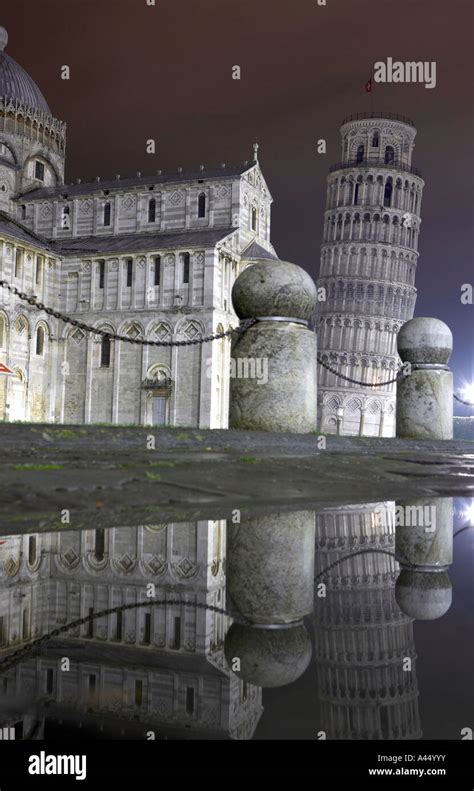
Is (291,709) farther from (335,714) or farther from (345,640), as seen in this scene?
(345,640)

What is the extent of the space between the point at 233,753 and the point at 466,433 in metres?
86.8

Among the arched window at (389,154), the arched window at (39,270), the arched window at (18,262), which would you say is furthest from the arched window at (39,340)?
the arched window at (389,154)

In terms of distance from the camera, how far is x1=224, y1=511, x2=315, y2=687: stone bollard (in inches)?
76.2

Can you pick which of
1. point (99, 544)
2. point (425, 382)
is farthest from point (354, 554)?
point (425, 382)

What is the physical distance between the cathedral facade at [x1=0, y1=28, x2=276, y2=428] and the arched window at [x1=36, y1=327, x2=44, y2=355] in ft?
0.17

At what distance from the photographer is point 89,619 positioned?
2297mm

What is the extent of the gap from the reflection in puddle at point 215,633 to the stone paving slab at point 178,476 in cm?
76

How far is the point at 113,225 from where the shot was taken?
45156 millimetres

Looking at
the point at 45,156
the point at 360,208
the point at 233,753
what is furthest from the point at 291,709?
the point at 360,208

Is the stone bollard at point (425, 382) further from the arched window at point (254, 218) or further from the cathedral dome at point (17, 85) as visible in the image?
the cathedral dome at point (17, 85)

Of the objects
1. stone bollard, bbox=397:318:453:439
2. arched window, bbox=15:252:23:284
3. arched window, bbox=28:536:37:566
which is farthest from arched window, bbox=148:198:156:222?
arched window, bbox=28:536:37:566

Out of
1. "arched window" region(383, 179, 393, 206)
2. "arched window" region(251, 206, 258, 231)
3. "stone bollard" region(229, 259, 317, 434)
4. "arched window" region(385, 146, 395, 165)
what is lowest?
"stone bollard" region(229, 259, 317, 434)

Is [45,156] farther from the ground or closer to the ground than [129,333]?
farther from the ground

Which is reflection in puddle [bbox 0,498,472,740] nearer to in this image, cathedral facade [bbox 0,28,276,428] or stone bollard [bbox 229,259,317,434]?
stone bollard [bbox 229,259,317,434]
